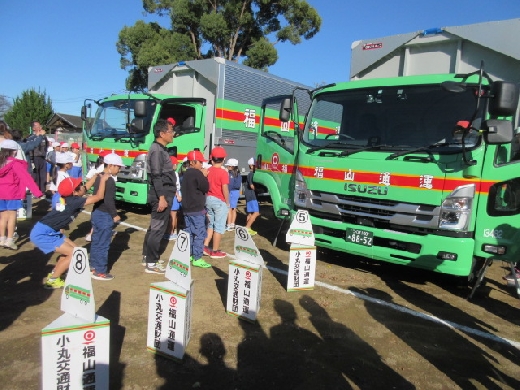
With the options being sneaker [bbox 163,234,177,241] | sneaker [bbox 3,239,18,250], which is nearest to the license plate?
sneaker [bbox 163,234,177,241]

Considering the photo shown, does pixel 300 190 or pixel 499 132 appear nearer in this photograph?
pixel 499 132

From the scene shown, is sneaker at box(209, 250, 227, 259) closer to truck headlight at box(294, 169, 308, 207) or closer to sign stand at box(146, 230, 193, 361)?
truck headlight at box(294, 169, 308, 207)

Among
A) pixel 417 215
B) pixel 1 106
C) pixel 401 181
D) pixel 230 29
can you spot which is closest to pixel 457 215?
pixel 417 215

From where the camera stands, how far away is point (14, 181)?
5961 mm

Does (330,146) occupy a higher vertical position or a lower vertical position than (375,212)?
higher

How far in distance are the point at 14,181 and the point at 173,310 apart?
14.4 ft

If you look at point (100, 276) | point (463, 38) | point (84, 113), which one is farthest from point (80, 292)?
point (84, 113)

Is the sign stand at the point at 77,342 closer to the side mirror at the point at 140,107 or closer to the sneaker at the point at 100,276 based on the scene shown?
the sneaker at the point at 100,276

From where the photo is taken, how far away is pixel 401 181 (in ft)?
15.7

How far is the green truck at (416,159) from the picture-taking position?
4387 mm

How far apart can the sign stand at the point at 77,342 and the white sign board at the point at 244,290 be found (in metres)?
1.60

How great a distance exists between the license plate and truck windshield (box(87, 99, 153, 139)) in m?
5.13

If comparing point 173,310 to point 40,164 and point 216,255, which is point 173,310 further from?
point 40,164

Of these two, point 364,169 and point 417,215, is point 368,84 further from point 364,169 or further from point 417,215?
point 417,215
